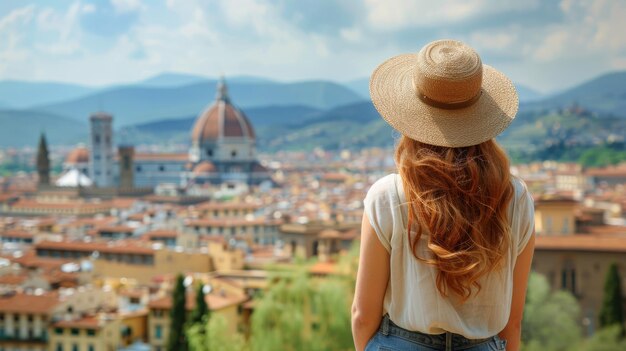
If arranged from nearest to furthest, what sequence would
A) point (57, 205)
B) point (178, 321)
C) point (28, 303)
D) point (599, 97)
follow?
point (178, 321) → point (28, 303) → point (57, 205) → point (599, 97)

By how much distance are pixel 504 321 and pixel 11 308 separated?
58.0ft

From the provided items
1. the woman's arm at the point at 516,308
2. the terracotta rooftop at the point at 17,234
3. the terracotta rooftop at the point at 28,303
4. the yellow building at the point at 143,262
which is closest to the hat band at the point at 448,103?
the woman's arm at the point at 516,308

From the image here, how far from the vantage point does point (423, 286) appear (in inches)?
60.3

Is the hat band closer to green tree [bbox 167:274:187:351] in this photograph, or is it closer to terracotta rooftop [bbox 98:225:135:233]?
green tree [bbox 167:274:187:351]

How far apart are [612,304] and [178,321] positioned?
7.23m

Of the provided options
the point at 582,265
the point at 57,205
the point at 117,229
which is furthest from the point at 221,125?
the point at 582,265

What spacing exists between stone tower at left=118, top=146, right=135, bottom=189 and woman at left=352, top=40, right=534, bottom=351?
208ft

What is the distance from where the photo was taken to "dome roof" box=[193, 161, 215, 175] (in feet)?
190

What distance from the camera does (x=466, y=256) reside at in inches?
59.1

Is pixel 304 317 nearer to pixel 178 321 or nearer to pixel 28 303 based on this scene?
pixel 178 321

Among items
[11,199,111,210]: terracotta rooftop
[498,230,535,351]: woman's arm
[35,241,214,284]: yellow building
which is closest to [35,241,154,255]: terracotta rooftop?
[35,241,214,284]: yellow building

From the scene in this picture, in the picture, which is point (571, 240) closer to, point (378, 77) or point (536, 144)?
point (378, 77)

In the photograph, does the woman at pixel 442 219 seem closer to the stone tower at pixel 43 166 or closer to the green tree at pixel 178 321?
the green tree at pixel 178 321

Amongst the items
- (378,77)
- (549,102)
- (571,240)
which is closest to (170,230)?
(571,240)
